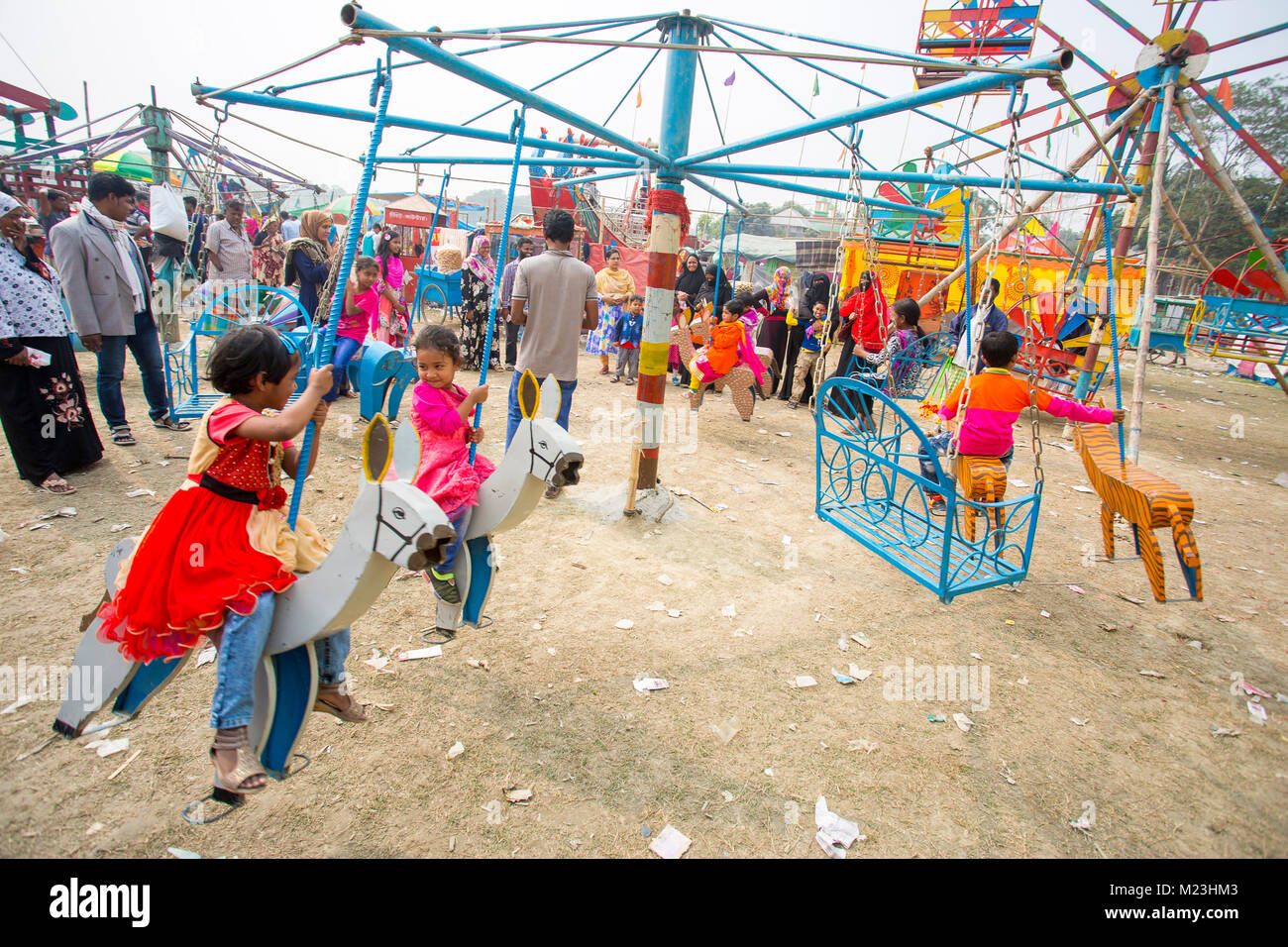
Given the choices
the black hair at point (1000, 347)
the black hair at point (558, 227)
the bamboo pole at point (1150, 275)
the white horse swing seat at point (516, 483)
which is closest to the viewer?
the white horse swing seat at point (516, 483)

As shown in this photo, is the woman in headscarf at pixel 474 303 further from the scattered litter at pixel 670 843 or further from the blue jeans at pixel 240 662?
the scattered litter at pixel 670 843

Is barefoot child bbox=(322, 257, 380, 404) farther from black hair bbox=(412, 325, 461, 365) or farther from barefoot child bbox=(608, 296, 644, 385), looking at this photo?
barefoot child bbox=(608, 296, 644, 385)

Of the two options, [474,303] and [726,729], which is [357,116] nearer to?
[726,729]

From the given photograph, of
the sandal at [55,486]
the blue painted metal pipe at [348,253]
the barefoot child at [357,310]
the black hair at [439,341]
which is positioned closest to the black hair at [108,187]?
the barefoot child at [357,310]

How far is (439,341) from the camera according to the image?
2770 millimetres

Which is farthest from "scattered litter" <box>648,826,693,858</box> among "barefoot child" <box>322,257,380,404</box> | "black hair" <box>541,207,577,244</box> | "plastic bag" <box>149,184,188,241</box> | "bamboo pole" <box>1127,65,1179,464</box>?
"plastic bag" <box>149,184,188,241</box>

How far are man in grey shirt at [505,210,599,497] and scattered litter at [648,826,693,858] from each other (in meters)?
2.70

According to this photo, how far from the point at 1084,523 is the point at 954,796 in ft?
13.8

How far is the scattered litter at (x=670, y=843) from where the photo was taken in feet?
6.91

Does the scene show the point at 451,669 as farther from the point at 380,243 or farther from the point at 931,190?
the point at 931,190

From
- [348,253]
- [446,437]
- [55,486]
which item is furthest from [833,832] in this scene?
[55,486]

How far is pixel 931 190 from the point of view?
9078mm

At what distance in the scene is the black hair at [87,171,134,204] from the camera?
177 inches

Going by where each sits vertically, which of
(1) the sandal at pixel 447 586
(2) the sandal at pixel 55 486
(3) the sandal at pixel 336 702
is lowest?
(3) the sandal at pixel 336 702
